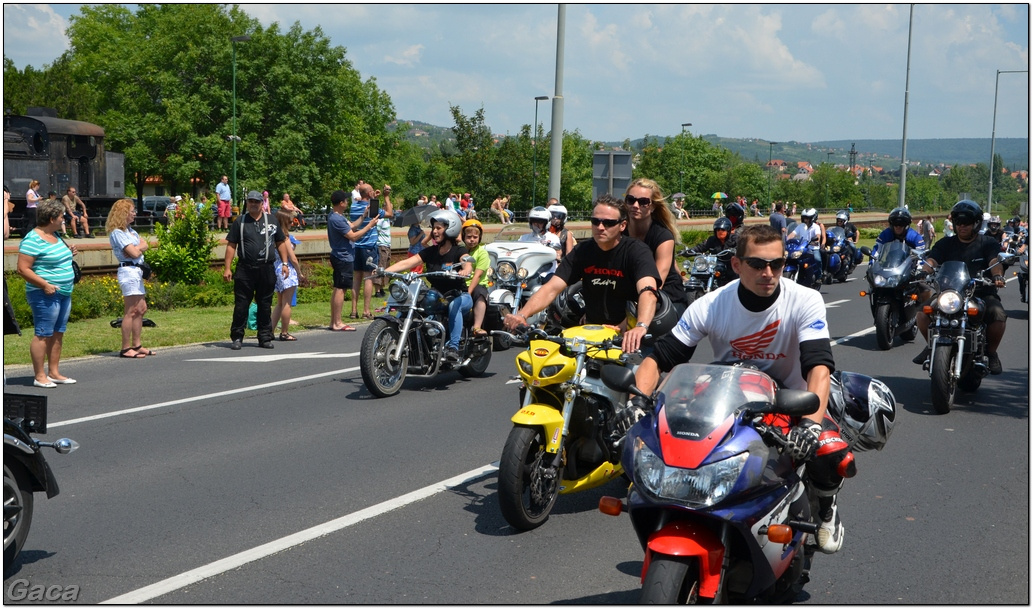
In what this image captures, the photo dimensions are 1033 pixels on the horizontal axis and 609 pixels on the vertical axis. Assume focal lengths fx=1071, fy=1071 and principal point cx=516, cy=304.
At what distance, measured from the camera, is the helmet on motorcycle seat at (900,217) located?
46.6ft

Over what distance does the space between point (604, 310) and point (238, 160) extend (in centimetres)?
5106

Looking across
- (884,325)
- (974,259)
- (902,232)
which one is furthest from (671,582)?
(902,232)

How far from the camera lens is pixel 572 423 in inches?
244

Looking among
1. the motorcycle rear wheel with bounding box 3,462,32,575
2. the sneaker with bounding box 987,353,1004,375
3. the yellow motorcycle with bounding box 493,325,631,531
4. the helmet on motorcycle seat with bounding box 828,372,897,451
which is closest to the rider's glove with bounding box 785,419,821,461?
the helmet on motorcycle seat with bounding box 828,372,897,451

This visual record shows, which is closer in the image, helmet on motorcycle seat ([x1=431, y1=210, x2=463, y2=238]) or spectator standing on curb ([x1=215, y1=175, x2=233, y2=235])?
helmet on motorcycle seat ([x1=431, y1=210, x2=463, y2=238])

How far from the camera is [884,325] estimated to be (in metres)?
13.9

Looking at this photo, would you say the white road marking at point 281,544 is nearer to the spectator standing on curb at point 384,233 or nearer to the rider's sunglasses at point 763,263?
the rider's sunglasses at point 763,263

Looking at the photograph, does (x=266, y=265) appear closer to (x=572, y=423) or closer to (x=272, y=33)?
(x=572, y=423)

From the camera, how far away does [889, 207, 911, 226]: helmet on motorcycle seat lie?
559 inches

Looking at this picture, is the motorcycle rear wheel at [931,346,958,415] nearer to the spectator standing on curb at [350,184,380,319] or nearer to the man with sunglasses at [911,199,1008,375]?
the man with sunglasses at [911,199,1008,375]

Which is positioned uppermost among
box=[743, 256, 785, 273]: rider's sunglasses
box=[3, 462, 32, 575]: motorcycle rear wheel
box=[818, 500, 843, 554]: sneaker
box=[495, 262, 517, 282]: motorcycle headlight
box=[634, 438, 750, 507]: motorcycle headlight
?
box=[743, 256, 785, 273]: rider's sunglasses

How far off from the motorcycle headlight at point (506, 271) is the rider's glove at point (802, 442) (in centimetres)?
945

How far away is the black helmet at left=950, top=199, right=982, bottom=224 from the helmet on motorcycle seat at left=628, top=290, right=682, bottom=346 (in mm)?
4787

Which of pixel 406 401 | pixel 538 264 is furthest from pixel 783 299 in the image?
pixel 538 264
